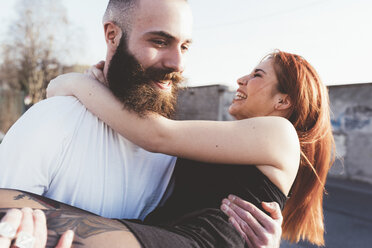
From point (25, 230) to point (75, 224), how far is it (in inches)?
7.3

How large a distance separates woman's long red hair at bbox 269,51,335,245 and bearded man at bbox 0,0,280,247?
31.1 inches

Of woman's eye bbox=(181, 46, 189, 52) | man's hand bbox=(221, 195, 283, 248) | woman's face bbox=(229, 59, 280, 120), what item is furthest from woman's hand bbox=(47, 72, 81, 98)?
woman's face bbox=(229, 59, 280, 120)

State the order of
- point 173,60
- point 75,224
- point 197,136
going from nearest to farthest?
1. point 75,224
2. point 197,136
3. point 173,60

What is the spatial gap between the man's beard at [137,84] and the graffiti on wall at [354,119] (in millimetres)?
9103

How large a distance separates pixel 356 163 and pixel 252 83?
28.6 ft

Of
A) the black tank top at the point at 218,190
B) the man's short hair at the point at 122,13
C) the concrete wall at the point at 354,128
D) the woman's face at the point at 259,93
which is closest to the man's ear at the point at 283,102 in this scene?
the woman's face at the point at 259,93

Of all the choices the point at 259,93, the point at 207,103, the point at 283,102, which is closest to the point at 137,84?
the point at 259,93

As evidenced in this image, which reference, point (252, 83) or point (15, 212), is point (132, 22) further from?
point (15, 212)

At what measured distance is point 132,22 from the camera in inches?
69.4

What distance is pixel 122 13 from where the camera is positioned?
1821 mm

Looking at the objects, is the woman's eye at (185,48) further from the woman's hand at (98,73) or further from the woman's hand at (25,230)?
the woman's hand at (25,230)

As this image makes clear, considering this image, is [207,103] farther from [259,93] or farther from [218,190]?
[218,190]

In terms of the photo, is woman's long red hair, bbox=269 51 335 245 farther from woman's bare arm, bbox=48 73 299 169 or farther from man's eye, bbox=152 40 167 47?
man's eye, bbox=152 40 167 47

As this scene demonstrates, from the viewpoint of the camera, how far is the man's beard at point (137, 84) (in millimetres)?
1583
